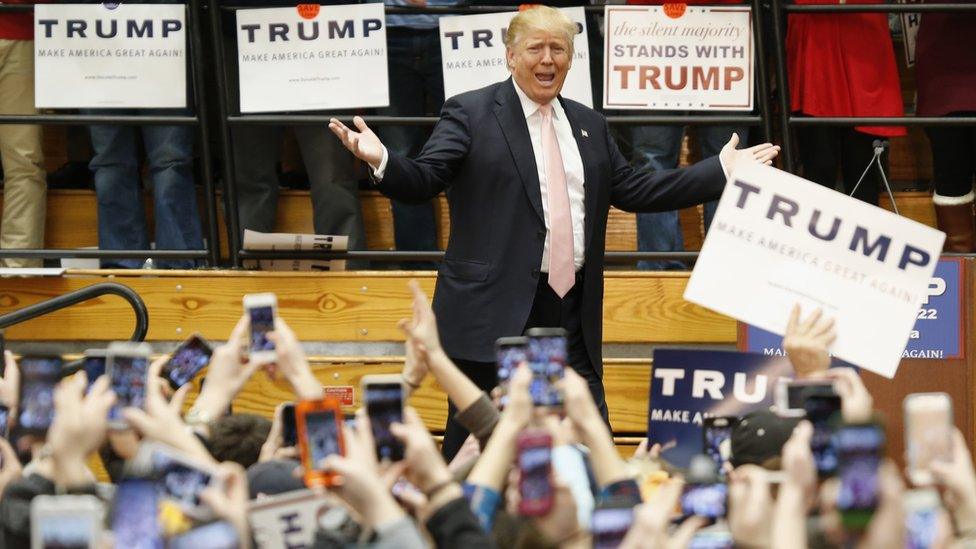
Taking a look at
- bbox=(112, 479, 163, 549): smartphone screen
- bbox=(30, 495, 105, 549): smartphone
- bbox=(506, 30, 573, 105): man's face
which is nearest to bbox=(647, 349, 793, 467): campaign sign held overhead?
bbox=(506, 30, 573, 105): man's face

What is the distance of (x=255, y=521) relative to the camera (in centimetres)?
259

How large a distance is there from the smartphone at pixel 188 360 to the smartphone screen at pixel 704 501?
4.36 ft

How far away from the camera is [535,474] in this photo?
244cm

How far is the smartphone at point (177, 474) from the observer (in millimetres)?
2408

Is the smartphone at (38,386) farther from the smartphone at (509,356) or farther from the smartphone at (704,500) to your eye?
the smartphone at (704,500)

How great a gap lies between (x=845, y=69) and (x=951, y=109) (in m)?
0.45

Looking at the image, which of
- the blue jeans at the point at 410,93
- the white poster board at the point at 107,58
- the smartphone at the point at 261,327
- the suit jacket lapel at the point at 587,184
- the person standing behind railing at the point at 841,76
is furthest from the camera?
the blue jeans at the point at 410,93

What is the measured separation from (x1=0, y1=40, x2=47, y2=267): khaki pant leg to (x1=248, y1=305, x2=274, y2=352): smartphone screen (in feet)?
10.6

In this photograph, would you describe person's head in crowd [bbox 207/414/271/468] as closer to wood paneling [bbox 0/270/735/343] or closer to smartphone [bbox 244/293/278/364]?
smartphone [bbox 244/293/278/364]

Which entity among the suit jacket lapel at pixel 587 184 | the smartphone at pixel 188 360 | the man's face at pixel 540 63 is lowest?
the smartphone at pixel 188 360

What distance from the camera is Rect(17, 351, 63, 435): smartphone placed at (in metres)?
2.79

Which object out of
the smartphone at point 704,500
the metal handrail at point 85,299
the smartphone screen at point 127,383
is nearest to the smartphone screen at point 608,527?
the smartphone at point 704,500

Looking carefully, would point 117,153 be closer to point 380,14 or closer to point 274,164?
point 274,164

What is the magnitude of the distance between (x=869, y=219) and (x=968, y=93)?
2428 mm
